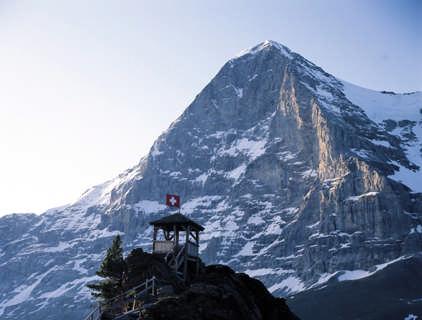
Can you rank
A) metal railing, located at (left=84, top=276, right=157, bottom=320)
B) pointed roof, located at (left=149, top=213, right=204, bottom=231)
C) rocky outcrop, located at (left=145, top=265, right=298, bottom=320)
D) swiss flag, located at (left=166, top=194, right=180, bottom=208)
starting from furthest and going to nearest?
1. swiss flag, located at (left=166, top=194, right=180, bottom=208)
2. pointed roof, located at (left=149, top=213, right=204, bottom=231)
3. metal railing, located at (left=84, top=276, right=157, bottom=320)
4. rocky outcrop, located at (left=145, top=265, right=298, bottom=320)

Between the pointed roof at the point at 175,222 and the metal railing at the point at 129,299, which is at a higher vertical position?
the pointed roof at the point at 175,222

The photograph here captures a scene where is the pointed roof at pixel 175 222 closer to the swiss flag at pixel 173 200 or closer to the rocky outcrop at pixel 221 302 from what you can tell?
the rocky outcrop at pixel 221 302

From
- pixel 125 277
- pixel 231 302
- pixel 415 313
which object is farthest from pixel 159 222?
pixel 415 313

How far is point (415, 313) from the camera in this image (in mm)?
186625

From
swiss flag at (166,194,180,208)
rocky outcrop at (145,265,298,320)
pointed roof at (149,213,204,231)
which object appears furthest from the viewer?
swiss flag at (166,194,180,208)

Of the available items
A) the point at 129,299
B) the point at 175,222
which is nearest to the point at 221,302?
the point at 129,299

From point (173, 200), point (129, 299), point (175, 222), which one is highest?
point (173, 200)

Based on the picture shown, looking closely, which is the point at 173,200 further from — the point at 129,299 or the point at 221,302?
the point at 221,302

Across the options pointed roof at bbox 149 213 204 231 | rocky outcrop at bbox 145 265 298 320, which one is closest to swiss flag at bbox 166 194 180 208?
pointed roof at bbox 149 213 204 231

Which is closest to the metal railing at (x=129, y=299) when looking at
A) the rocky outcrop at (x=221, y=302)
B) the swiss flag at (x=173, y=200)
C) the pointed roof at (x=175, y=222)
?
the rocky outcrop at (x=221, y=302)

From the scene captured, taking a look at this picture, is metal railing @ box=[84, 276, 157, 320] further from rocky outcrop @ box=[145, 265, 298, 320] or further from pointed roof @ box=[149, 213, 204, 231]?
pointed roof @ box=[149, 213, 204, 231]

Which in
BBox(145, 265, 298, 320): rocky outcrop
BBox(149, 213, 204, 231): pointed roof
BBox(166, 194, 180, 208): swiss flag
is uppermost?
BBox(166, 194, 180, 208): swiss flag

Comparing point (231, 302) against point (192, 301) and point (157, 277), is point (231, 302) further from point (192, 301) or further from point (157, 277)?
point (157, 277)

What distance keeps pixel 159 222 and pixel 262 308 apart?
430 inches
